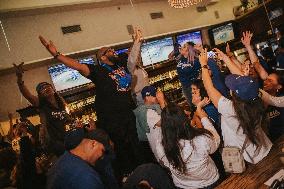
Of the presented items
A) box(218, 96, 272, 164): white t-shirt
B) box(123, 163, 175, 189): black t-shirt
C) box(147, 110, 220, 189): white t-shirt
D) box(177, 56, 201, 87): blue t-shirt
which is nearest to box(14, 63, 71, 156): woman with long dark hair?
box(123, 163, 175, 189): black t-shirt

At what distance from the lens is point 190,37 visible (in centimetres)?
820

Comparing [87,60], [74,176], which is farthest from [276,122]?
[87,60]

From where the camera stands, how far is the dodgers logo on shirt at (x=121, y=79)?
3.85m

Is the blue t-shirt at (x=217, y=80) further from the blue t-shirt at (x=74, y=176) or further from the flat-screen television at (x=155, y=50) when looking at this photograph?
the flat-screen television at (x=155, y=50)

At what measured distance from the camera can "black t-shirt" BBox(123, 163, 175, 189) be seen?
2.62 m

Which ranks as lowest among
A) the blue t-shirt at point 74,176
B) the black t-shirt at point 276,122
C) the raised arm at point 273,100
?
the black t-shirt at point 276,122

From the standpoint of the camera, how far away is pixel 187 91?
4859mm

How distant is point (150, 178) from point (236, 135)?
912 millimetres

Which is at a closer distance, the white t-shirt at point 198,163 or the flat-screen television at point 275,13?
the white t-shirt at point 198,163

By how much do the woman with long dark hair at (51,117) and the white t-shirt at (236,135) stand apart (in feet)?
7.32

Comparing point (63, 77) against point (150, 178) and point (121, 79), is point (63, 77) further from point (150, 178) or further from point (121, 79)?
point (150, 178)

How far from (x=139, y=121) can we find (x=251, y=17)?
669 cm

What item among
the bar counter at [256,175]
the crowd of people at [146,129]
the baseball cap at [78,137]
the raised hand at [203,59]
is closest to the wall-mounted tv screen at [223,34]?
the crowd of people at [146,129]

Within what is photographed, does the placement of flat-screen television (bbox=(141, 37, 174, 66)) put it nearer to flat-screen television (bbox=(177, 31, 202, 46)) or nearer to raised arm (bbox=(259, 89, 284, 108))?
flat-screen television (bbox=(177, 31, 202, 46))
